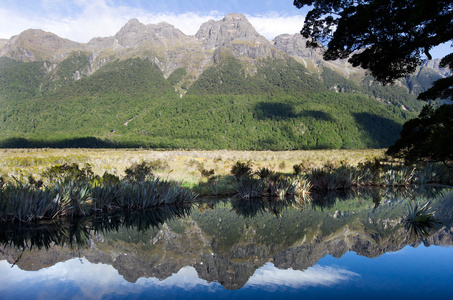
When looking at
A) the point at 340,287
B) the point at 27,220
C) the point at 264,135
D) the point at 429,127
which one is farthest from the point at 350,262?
the point at 264,135

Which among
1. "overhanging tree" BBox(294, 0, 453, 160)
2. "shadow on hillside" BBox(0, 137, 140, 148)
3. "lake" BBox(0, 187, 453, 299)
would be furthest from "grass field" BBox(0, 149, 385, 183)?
"shadow on hillside" BBox(0, 137, 140, 148)

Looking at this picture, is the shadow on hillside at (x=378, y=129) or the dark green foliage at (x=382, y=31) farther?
the shadow on hillside at (x=378, y=129)

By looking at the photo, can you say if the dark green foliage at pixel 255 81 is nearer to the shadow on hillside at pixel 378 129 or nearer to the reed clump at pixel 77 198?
the shadow on hillside at pixel 378 129

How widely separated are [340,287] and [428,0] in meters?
7.30

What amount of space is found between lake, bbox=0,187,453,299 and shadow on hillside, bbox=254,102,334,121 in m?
127

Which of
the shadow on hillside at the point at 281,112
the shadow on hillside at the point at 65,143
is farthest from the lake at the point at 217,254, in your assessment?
the shadow on hillside at the point at 281,112

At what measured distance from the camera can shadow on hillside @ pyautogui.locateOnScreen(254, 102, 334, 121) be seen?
130 metres

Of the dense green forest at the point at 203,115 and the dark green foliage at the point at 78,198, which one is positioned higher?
the dense green forest at the point at 203,115

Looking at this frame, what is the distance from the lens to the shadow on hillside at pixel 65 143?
9969 centimetres

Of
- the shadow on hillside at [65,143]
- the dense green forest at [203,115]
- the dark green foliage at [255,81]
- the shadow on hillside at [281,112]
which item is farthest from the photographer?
the dark green foliage at [255,81]

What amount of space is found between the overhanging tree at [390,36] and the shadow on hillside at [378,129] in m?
117

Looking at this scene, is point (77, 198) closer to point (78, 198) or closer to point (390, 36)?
point (78, 198)

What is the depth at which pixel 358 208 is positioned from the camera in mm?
8367

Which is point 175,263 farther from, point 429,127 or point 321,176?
point 429,127
